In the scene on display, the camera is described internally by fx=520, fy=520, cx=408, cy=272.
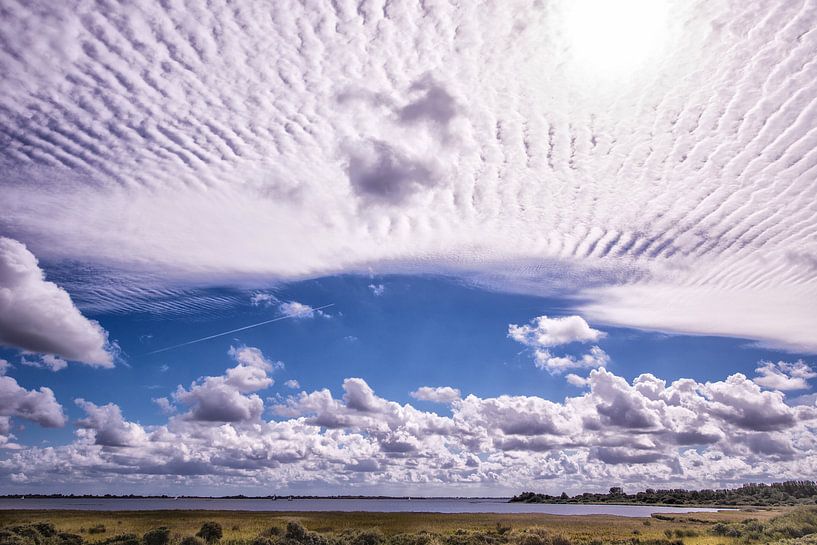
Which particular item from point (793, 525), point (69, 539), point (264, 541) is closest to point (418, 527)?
point (264, 541)

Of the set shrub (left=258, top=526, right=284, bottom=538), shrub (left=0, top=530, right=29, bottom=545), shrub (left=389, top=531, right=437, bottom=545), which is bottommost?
shrub (left=389, top=531, right=437, bottom=545)

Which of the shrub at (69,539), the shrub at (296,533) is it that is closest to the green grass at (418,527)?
the shrub at (69,539)

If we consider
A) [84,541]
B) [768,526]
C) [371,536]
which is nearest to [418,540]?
[371,536]

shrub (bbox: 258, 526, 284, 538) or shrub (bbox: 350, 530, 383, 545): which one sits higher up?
shrub (bbox: 258, 526, 284, 538)

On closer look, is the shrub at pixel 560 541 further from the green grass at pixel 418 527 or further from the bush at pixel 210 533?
the bush at pixel 210 533

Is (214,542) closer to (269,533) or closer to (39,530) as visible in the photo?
(269,533)

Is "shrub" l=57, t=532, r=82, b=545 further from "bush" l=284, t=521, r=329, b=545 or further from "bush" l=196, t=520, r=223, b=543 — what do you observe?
"bush" l=284, t=521, r=329, b=545

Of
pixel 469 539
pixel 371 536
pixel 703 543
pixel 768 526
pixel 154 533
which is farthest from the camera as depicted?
pixel 768 526

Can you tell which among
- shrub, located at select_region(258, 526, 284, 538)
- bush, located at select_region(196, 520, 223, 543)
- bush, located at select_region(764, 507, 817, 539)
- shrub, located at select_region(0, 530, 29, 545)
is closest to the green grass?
bush, located at select_region(196, 520, 223, 543)

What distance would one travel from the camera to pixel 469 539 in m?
42.9

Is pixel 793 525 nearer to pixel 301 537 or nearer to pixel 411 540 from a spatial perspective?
pixel 411 540

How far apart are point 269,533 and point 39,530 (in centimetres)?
1748

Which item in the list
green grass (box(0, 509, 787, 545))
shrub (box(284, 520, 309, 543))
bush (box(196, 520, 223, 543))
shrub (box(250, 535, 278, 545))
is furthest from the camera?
green grass (box(0, 509, 787, 545))

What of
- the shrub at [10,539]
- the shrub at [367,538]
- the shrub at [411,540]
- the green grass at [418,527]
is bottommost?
the green grass at [418,527]
